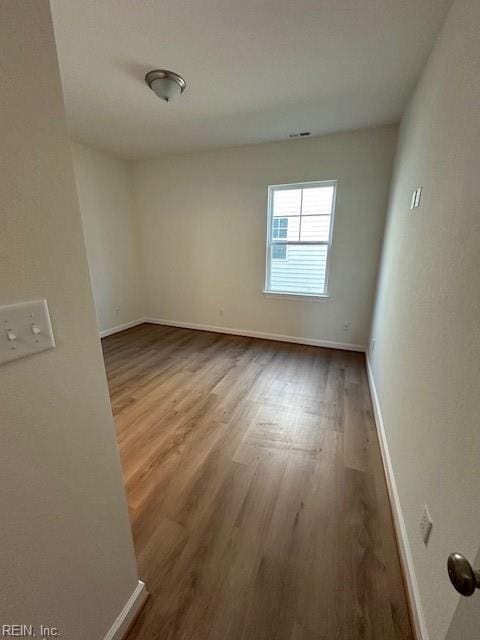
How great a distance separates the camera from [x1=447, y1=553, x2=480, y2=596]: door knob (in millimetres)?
400

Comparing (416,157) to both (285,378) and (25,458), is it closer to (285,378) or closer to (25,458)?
(285,378)

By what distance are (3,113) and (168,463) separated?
1.84 m

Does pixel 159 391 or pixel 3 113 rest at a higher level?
pixel 3 113

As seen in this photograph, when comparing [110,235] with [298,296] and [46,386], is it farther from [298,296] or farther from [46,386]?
[46,386]

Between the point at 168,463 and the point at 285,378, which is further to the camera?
the point at 285,378

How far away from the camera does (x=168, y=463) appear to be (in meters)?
1.73

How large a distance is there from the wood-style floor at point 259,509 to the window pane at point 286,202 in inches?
84.8

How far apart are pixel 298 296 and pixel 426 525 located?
9.40ft

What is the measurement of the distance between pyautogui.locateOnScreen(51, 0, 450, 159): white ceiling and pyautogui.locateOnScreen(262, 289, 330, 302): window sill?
1.89 meters

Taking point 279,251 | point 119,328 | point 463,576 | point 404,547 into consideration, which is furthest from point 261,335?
point 463,576

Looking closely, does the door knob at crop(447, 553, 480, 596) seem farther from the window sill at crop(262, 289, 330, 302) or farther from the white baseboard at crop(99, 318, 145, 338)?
the white baseboard at crop(99, 318, 145, 338)

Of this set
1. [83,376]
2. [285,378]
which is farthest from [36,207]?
[285,378]

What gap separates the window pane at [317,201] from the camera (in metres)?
3.19

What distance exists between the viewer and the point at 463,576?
0.41 meters
